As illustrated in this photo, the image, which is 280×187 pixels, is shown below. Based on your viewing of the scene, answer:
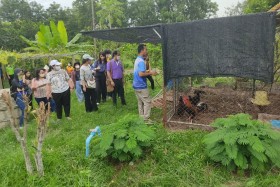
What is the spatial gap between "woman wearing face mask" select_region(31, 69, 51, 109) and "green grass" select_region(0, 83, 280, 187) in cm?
164

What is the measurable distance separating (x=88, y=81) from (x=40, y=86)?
1207 millimetres

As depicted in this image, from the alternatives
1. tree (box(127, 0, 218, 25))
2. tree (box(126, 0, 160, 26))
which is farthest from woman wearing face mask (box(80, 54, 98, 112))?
tree (box(126, 0, 160, 26))

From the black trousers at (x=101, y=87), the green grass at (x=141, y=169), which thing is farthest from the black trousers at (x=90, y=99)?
the green grass at (x=141, y=169)

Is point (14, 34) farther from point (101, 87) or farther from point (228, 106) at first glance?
point (228, 106)

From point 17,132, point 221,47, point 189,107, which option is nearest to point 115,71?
point 189,107

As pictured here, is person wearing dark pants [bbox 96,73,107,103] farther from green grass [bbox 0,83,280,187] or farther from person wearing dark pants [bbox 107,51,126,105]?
green grass [bbox 0,83,280,187]

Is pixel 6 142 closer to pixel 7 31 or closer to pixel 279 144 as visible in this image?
pixel 279 144

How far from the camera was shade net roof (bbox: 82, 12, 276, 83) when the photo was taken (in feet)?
14.0

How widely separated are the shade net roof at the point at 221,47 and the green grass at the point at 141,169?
4.30 feet

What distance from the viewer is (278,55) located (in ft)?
23.0

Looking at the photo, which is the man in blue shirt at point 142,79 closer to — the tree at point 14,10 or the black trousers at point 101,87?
the black trousers at point 101,87

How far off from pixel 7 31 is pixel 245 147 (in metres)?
28.8

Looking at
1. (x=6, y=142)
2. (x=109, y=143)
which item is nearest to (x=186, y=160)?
(x=109, y=143)

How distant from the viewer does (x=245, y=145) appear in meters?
3.73
